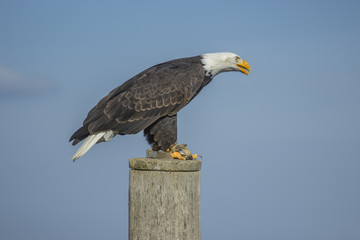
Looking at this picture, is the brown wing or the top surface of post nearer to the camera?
the top surface of post

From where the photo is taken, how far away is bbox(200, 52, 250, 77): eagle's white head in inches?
246

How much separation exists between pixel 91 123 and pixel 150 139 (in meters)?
0.88

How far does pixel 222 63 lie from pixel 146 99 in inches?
51.6

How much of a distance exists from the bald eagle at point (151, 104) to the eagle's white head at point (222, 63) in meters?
0.02

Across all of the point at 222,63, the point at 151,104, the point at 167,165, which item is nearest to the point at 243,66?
the point at 222,63

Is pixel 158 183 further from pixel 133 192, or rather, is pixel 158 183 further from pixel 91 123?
pixel 91 123

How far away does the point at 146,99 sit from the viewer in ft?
19.0

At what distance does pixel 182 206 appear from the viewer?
4.37m

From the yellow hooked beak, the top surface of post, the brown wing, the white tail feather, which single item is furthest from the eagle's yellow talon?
the yellow hooked beak

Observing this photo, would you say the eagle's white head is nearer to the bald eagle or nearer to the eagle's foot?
the bald eagle

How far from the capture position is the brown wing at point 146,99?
5539 mm

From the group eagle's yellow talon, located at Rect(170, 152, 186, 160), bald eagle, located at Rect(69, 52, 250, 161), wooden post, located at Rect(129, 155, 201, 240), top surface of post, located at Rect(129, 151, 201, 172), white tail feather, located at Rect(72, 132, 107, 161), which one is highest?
bald eagle, located at Rect(69, 52, 250, 161)

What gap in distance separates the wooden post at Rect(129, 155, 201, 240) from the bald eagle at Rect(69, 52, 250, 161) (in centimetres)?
95

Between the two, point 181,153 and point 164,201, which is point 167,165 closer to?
point 164,201
